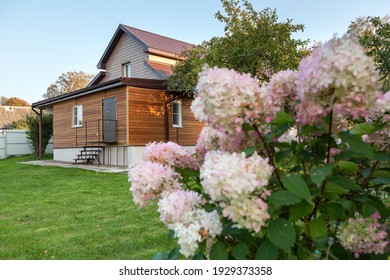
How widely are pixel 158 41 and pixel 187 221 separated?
14.2 metres

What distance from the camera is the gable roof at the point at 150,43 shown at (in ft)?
42.9

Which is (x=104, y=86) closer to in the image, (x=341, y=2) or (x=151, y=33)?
(x=151, y=33)

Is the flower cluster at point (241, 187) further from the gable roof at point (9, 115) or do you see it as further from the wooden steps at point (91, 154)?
the gable roof at point (9, 115)

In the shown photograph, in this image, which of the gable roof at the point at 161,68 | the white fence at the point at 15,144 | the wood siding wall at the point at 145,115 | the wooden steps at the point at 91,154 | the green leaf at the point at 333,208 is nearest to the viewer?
the green leaf at the point at 333,208

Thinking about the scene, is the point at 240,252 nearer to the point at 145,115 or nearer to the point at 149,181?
the point at 149,181

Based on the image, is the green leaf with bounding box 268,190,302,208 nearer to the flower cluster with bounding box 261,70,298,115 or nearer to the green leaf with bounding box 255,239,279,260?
the green leaf with bounding box 255,239,279,260

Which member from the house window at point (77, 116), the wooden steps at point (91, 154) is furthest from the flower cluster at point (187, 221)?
the house window at point (77, 116)

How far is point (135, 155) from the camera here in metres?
10.1

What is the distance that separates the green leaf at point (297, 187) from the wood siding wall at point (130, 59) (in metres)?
11.9

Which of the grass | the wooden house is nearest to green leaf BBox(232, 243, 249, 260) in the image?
the grass

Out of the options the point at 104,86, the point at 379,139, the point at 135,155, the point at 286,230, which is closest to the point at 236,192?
the point at 286,230

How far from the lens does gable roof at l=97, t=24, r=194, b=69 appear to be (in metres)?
13.1

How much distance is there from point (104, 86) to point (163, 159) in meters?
9.86

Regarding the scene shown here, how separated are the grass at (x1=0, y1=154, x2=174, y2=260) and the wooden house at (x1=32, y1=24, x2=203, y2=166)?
3738mm
